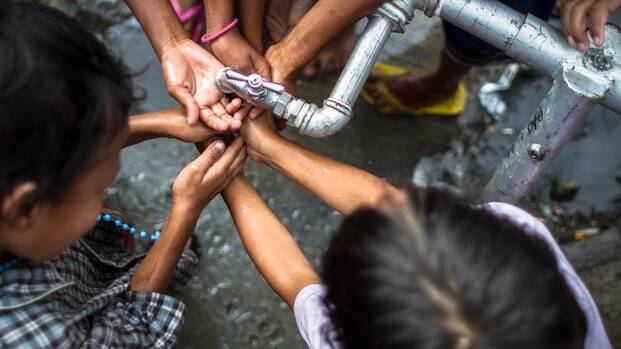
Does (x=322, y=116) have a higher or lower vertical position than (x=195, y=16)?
higher

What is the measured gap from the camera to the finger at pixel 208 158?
1.47m

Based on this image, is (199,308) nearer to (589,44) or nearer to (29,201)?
(29,201)

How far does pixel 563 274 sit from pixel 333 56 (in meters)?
1.46

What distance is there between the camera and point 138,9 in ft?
5.55

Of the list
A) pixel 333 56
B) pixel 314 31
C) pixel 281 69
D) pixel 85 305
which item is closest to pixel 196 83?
pixel 281 69

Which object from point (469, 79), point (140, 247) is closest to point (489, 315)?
point (140, 247)

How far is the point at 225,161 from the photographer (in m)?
1.52

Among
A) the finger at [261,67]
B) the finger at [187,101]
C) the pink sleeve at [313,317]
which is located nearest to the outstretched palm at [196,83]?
the finger at [187,101]

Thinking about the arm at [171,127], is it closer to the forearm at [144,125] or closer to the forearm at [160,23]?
the forearm at [144,125]

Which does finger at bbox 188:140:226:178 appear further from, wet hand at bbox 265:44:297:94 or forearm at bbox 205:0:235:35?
forearm at bbox 205:0:235:35

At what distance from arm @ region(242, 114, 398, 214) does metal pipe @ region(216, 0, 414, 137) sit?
0.41 ft

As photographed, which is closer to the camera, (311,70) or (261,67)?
(261,67)

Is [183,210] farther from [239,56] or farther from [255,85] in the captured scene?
[239,56]

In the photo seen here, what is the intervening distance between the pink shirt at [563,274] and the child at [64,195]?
34cm
